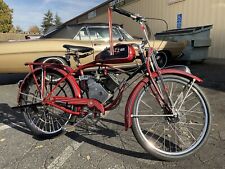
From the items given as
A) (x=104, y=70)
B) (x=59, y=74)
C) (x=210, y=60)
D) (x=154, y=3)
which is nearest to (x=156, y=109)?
(x=104, y=70)

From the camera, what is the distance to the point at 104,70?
3.15 m

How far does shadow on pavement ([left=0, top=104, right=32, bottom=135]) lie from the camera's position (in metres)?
3.85

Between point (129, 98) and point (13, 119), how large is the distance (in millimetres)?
2228

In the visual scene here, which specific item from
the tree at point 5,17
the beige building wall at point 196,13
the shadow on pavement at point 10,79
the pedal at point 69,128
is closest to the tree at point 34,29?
the tree at point 5,17

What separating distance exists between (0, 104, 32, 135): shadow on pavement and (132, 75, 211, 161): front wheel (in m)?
1.62

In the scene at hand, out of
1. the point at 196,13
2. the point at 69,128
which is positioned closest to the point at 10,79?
the point at 69,128

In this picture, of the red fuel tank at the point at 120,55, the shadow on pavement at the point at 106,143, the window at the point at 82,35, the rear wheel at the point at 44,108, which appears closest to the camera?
the red fuel tank at the point at 120,55

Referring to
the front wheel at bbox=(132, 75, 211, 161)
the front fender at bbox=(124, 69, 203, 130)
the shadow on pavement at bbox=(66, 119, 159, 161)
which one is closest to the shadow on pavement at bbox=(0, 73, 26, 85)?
the shadow on pavement at bbox=(66, 119, 159, 161)

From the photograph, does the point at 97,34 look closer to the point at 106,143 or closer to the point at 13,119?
the point at 13,119

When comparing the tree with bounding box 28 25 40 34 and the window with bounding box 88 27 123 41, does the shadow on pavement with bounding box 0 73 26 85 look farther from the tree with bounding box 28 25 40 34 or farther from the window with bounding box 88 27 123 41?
the tree with bounding box 28 25 40 34

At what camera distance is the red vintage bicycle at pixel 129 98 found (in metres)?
2.77

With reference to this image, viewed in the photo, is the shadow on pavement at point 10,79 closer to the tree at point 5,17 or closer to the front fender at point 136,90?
the front fender at point 136,90

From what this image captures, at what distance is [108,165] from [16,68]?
4091 mm

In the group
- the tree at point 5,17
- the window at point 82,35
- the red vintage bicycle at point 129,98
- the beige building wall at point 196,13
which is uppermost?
the tree at point 5,17
